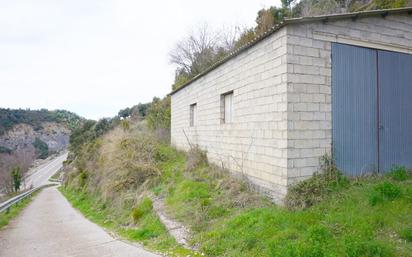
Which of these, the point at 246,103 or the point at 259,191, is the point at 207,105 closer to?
the point at 246,103

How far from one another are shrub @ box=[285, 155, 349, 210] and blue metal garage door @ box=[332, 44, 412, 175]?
0.30m

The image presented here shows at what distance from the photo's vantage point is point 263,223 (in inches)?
210

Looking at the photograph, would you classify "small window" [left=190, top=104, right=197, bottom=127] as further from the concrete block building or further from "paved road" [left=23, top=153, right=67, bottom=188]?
"paved road" [left=23, top=153, right=67, bottom=188]

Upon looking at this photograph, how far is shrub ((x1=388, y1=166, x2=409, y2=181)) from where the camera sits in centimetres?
668

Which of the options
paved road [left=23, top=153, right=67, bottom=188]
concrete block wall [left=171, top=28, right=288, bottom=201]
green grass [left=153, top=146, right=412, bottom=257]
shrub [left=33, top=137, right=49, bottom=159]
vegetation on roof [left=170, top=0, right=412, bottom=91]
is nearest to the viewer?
green grass [left=153, top=146, right=412, bottom=257]

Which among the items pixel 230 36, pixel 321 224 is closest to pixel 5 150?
pixel 230 36

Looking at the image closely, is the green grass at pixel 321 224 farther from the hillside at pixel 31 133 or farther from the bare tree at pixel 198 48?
the hillside at pixel 31 133

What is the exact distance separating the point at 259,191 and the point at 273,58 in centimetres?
327

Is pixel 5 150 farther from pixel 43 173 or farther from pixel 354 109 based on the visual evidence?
pixel 354 109

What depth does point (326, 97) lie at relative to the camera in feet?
21.2

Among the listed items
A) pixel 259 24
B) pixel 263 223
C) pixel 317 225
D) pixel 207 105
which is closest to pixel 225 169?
pixel 207 105

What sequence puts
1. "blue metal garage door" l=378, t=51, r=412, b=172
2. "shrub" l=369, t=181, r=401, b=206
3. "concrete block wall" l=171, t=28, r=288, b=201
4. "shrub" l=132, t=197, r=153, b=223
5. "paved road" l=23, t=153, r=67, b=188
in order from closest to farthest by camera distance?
"shrub" l=369, t=181, r=401, b=206
"concrete block wall" l=171, t=28, r=288, b=201
"blue metal garage door" l=378, t=51, r=412, b=172
"shrub" l=132, t=197, r=153, b=223
"paved road" l=23, t=153, r=67, b=188

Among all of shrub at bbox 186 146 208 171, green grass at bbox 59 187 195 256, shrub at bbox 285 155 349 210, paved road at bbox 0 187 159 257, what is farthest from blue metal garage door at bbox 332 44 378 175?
shrub at bbox 186 146 208 171

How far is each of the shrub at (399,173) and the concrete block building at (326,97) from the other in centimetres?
17
